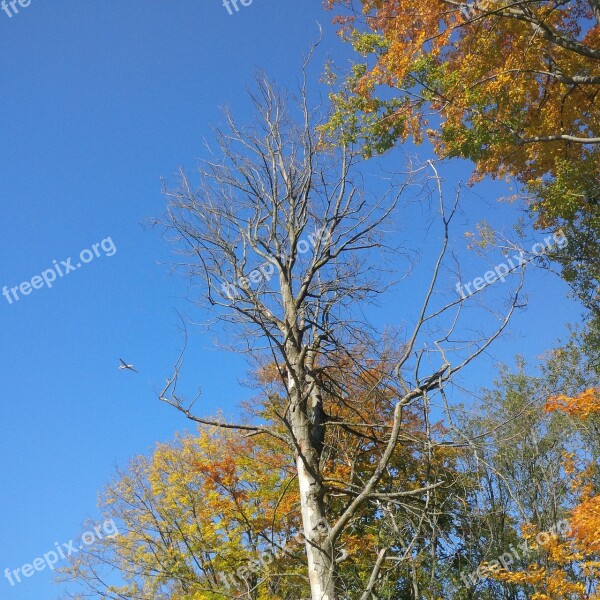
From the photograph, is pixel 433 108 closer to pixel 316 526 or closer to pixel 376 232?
pixel 376 232

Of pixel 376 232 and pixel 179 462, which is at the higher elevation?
pixel 179 462

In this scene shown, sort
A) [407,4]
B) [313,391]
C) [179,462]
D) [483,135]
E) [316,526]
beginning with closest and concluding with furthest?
[316,526], [313,391], [483,135], [407,4], [179,462]

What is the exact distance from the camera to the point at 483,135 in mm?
8828

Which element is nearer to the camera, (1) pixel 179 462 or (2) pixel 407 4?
(2) pixel 407 4

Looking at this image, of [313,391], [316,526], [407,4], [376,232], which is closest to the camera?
[316,526]

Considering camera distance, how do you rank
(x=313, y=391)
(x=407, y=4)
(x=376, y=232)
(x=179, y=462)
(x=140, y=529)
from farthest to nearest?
1. (x=179, y=462)
2. (x=140, y=529)
3. (x=407, y=4)
4. (x=376, y=232)
5. (x=313, y=391)

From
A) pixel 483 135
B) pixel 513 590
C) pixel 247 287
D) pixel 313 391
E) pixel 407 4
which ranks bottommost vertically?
pixel 513 590

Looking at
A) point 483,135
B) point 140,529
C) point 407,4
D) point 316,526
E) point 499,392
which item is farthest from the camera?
point 499,392

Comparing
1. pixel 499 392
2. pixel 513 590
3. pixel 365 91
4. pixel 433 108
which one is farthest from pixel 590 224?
pixel 513 590

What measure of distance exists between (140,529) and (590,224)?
47.7 feet

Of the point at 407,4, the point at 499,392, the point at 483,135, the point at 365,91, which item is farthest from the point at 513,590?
the point at 407,4

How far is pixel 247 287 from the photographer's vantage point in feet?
15.9

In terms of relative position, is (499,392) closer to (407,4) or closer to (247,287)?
(407,4)

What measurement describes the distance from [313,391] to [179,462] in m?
14.4
